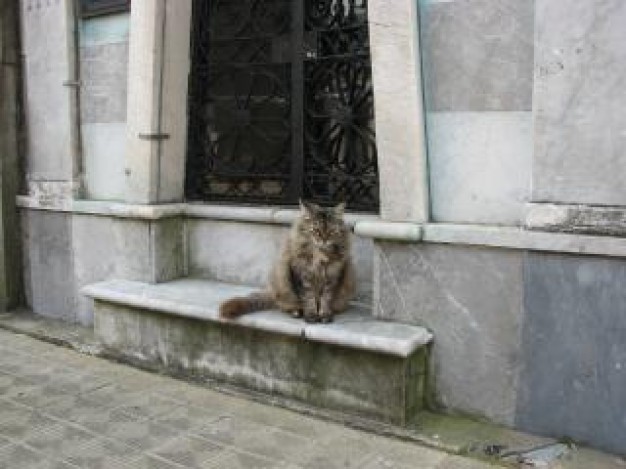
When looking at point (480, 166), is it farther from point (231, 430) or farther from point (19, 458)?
point (19, 458)

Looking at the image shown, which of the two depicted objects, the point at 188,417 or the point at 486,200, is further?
the point at 188,417

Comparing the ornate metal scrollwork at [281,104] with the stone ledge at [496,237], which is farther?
the ornate metal scrollwork at [281,104]

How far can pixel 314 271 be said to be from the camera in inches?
182

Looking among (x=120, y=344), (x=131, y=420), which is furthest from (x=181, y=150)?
(x=131, y=420)

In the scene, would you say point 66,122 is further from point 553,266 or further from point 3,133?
point 553,266

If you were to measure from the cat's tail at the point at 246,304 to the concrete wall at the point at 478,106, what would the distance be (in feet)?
4.37

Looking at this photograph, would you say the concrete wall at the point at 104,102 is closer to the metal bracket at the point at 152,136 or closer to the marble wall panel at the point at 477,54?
the metal bracket at the point at 152,136

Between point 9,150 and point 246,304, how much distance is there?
11.0ft

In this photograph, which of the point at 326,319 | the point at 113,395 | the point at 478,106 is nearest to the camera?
the point at 478,106

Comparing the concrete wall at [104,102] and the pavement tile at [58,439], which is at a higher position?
the concrete wall at [104,102]

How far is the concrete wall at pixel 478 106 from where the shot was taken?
3.98m

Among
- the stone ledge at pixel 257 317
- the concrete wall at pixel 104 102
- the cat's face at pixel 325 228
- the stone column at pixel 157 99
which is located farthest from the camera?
the concrete wall at pixel 104 102

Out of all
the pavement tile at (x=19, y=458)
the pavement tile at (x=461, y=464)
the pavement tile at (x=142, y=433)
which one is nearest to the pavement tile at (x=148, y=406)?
the pavement tile at (x=142, y=433)

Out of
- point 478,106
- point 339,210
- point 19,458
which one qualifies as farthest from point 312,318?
point 19,458
